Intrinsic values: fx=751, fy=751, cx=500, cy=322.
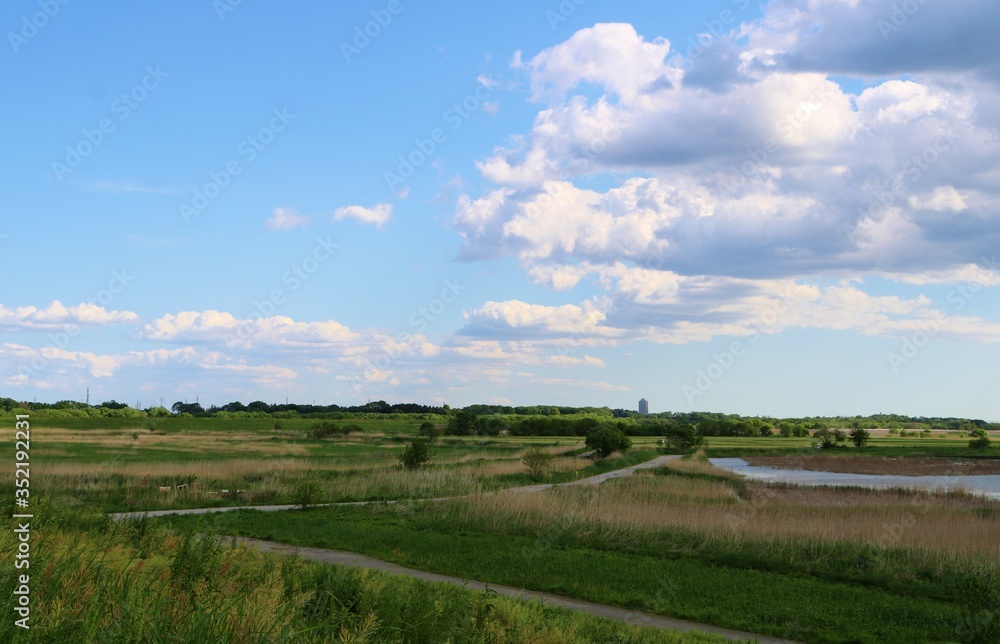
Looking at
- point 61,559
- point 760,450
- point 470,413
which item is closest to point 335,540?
point 61,559

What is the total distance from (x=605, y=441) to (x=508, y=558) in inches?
2008

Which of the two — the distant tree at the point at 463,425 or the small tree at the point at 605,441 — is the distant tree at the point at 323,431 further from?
the small tree at the point at 605,441

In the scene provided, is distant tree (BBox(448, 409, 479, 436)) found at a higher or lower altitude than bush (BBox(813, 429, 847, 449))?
higher

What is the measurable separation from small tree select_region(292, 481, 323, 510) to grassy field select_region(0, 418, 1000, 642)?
1.01m

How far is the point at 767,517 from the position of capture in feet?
90.2

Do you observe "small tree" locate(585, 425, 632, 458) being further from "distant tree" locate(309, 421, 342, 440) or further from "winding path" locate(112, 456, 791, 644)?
"winding path" locate(112, 456, 791, 644)

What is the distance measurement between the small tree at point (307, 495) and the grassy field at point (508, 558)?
1.01 metres

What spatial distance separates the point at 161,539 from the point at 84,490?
24677 millimetres

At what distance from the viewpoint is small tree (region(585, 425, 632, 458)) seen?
2763 inches

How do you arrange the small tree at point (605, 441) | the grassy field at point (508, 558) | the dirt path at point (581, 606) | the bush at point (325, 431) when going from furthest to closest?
the bush at point (325, 431) < the small tree at point (605, 441) < the dirt path at point (581, 606) < the grassy field at point (508, 558)

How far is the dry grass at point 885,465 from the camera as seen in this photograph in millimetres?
68750

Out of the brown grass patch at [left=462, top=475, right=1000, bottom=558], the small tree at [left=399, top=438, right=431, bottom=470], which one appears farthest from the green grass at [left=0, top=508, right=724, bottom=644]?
the small tree at [left=399, top=438, right=431, bottom=470]

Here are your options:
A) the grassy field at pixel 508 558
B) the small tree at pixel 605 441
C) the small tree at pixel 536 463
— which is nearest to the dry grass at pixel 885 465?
the small tree at pixel 605 441

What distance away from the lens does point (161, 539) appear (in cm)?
1206
